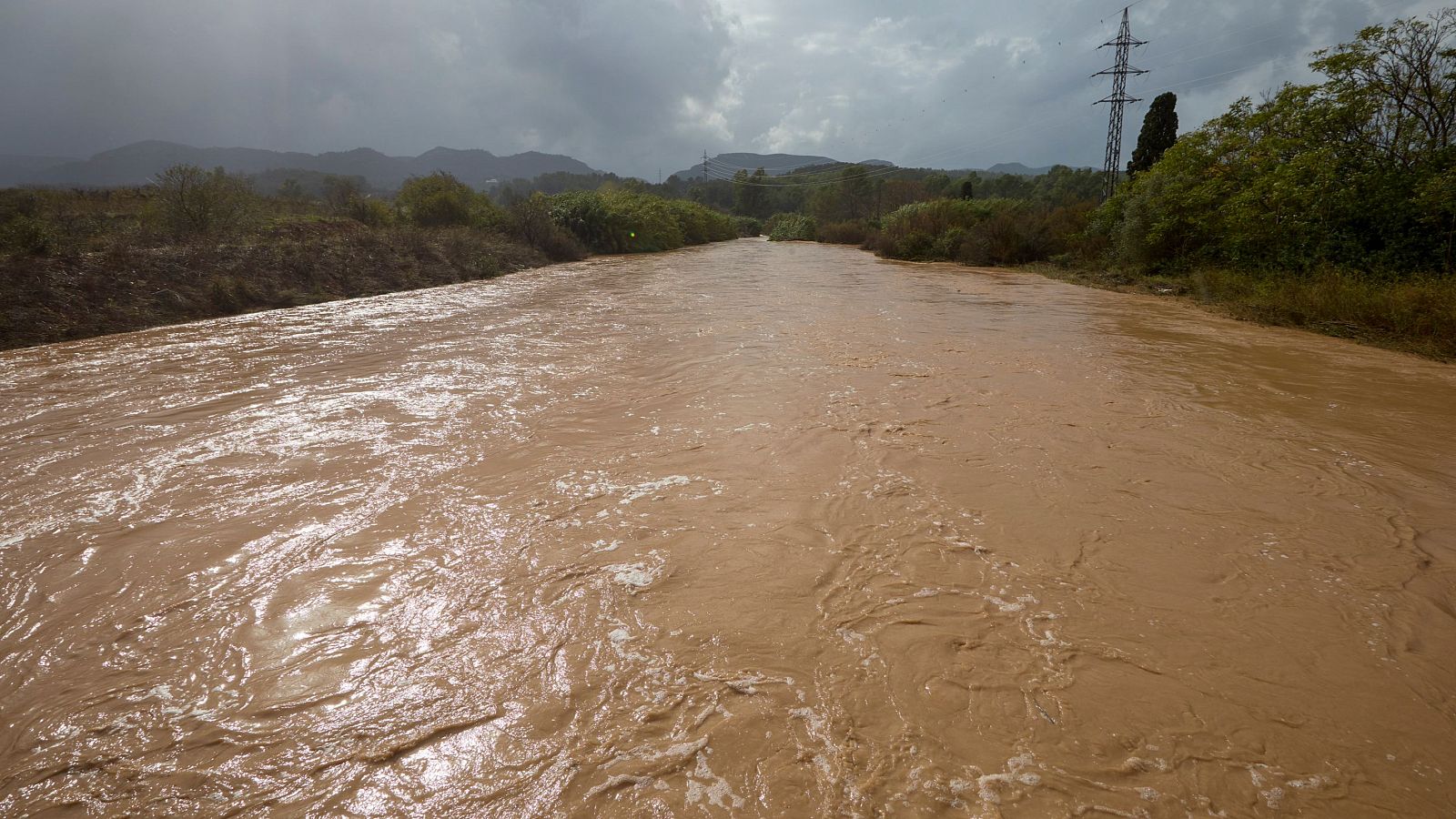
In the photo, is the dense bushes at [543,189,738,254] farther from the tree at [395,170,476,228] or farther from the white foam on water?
the white foam on water

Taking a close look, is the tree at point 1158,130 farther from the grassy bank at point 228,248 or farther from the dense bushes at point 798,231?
the dense bushes at point 798,231

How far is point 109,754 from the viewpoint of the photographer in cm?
200

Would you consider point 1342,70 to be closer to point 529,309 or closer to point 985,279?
point 985,279

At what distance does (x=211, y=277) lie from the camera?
1177 cm

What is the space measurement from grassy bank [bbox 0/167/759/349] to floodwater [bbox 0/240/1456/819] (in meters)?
5.01

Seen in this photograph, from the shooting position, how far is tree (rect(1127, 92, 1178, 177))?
27672mm

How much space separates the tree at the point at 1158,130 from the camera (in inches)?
1089

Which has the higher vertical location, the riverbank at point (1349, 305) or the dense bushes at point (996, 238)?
the dense bushes at point (996, 238)

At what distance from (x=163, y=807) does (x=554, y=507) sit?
205 centimetres

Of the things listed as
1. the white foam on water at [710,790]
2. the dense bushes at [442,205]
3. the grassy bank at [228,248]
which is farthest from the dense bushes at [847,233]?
the white foam on water at [710,790]

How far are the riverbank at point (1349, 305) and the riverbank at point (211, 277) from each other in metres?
18.9

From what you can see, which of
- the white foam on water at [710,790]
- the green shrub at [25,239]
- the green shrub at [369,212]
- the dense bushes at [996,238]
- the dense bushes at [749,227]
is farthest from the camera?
the dense bushes at [749,227]

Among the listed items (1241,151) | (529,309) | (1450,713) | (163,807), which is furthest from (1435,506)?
(1241,151)

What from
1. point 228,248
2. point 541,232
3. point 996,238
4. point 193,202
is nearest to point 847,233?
point 996,238
